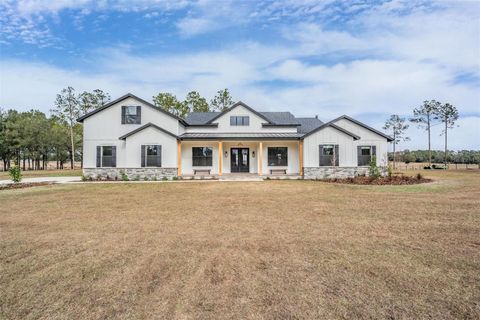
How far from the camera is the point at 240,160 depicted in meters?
22.1

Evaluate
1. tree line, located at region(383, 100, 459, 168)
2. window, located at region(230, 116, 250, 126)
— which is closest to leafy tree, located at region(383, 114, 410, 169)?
tree line, located at region(383, 100, 459, 168)

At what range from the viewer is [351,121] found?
20.9m

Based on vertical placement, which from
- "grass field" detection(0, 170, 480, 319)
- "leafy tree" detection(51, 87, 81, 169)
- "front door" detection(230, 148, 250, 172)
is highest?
"leafy tree" detection(51, 87, 81, 169)

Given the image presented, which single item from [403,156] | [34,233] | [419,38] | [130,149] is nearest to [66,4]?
[130,149]

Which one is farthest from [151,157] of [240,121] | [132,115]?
[240,121]

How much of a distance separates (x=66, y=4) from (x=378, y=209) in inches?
692

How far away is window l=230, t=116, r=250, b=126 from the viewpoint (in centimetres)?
2208

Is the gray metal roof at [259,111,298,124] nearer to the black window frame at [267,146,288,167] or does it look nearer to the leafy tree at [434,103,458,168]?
the black window frame at [267,146,288,167]

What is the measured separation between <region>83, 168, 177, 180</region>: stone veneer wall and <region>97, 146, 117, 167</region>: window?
49 centimetres

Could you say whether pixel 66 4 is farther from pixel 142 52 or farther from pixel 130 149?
pixel 130 149

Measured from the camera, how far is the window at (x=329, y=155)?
19.4m

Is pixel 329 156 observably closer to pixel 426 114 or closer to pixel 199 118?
pixel 199 118

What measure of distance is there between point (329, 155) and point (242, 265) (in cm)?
1718

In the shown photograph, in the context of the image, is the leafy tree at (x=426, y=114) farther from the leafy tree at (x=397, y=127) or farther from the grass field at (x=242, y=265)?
the grass field at (x=242, y=265)
